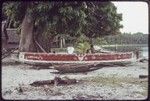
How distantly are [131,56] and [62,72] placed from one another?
5773 millimetres

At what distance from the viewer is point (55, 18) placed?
1525 cm

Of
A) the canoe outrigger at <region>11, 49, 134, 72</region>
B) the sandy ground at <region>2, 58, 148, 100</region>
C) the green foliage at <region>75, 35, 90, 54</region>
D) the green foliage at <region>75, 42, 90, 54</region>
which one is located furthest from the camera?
the green foliage at <region>75, 35, 90, 54</region>

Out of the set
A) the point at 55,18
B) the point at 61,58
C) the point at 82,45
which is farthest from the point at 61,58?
the point at 82,45

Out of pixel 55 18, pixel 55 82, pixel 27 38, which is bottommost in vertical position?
pixel 55 82

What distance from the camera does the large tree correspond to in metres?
15.1

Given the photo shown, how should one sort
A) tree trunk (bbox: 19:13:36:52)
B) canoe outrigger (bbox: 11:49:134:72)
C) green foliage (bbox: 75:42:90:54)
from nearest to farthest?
canoe outrigger (bbox: 11:49:134:72) < green foliage (bbox: 75:42:90:54) < tree trunk (bbox: 19:13:36:52)

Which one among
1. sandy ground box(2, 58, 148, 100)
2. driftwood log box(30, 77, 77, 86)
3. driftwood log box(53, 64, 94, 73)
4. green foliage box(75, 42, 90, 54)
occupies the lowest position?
sandy ground box(2, 58, 148, 100)

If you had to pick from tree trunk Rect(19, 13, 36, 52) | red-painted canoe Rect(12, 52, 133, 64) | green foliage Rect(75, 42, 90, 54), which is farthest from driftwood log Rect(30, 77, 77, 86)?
tree trunk Rect(19, 13, 36, 52)

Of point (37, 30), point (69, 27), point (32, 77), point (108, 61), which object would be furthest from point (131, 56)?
point (32, 77)

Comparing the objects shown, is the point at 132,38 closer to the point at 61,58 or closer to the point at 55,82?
the point at 55,82

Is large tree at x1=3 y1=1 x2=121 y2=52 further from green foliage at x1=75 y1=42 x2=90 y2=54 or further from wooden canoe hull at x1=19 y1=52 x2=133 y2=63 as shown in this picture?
wooden canoe hull at x1=19 y1=52 x2=133 y2=63

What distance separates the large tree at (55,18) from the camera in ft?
49.5

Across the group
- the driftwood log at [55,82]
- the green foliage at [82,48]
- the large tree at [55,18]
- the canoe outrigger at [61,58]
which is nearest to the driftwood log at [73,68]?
the canoe outrigger at [61,58]

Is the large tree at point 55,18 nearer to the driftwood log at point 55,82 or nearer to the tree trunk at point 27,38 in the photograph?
the tree trunk at point 27,38
